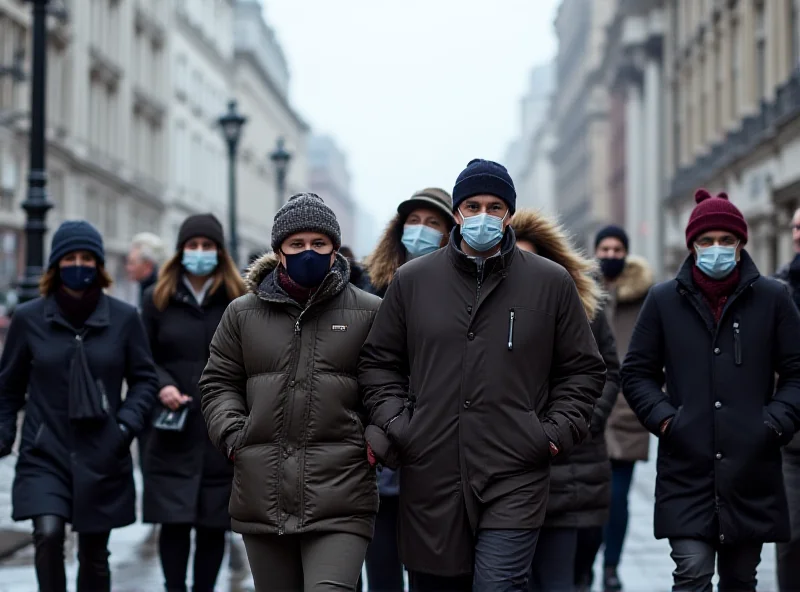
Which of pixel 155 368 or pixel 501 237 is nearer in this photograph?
pixel 501 237

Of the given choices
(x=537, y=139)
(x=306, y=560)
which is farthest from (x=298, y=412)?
(x=537, y=139)

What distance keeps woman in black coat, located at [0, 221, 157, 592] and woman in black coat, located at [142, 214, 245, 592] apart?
0.28m

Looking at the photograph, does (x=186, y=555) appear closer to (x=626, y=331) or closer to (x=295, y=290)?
(x=295, y=290)

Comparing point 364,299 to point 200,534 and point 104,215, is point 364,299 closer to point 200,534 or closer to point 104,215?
point 200,534

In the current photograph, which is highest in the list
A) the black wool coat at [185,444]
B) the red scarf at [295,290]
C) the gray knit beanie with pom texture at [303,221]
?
the gray knit beanie with pom texture at [303,221]

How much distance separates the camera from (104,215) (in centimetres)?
4619

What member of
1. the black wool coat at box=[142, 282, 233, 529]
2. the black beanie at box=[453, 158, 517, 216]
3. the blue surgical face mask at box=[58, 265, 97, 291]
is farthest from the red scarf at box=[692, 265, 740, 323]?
the blue surgical face mask at box=[58, 265, 97, 291]

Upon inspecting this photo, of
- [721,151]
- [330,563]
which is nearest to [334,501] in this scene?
[330,563]

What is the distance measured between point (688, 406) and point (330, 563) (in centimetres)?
165

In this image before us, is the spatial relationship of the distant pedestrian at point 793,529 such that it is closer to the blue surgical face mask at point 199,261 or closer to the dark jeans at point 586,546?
the dark jeans at point 586,546

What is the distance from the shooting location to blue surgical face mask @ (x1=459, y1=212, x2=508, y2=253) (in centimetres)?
509

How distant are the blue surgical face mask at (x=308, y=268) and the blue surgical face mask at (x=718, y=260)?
158 cm

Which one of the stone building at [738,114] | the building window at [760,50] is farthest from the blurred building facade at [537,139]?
the building window at [760,50]

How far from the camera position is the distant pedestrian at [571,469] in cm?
591
